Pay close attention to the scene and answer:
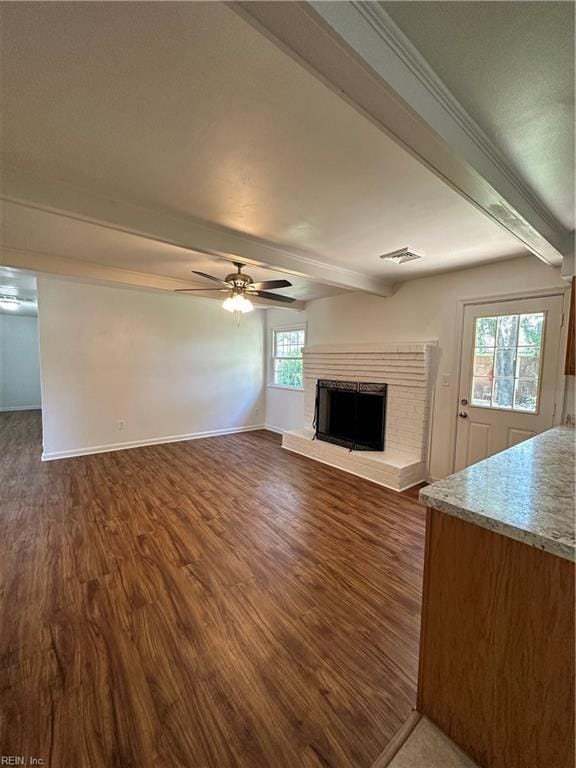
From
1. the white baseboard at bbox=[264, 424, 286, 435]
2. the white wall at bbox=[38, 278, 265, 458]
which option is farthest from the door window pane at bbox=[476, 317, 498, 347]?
the white wall at bbox=[38, 278, 265, 458]

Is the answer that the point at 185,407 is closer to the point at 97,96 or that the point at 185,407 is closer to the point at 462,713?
the point at 97,96

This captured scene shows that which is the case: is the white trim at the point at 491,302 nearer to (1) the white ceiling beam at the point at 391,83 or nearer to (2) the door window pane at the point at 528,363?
(2) the door window pane at the point at 528,363

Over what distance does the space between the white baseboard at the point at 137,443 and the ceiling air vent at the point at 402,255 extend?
417cm

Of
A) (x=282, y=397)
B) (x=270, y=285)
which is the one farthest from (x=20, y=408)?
(x=270, y=285)

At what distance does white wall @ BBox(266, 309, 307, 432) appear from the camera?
568cm

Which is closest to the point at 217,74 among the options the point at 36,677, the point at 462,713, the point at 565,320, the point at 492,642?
the point at 492,642

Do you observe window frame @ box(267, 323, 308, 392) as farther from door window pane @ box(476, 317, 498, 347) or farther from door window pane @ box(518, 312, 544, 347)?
door window pane @ box(518, 312, 544, 347)

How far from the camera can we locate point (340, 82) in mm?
921

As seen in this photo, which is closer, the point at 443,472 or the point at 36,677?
the point at 36,677

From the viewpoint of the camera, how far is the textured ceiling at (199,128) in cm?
99

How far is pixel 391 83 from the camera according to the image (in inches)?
37.2

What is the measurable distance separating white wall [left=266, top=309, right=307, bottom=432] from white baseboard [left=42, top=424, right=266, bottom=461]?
489 millimetres

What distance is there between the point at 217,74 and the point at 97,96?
499 millimetres

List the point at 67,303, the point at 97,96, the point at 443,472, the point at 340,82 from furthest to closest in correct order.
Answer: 1. the point at 67,303
2. the point at 443,472
3. the point at 97,96
4. the point at 340,82
